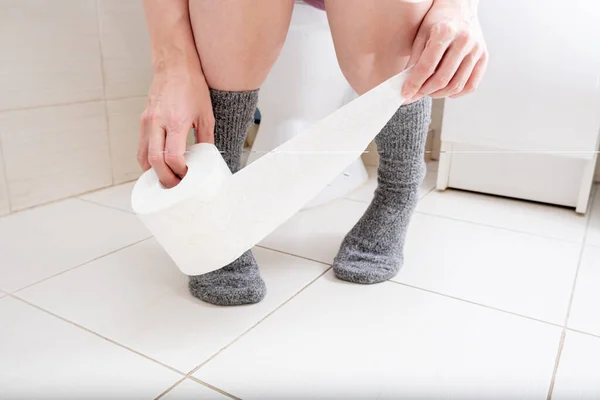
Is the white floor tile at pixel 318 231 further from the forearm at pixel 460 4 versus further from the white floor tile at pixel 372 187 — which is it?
the forearm at pixel 460 4

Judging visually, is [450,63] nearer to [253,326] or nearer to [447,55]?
[447,55]

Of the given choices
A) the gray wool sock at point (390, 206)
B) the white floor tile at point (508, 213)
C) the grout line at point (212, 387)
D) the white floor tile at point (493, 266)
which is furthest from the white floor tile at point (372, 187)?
the grout line at point (212, 387)

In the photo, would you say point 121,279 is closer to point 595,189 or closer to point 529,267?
point 529,267

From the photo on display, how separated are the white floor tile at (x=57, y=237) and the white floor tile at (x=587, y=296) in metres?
0.62

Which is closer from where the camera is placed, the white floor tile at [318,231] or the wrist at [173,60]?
the wrist at [173,60]

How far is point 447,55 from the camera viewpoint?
1.62 feet

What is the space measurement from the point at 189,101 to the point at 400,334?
334mm

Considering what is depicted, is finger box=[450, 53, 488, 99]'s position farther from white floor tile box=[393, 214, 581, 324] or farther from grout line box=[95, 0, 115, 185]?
grout line box=[95, 0, 115, 185]

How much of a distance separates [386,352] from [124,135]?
0.80m

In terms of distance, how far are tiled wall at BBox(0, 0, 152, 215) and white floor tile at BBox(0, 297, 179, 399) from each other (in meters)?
0.45

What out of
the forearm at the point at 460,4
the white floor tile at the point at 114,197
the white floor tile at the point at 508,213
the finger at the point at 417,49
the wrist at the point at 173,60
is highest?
the forearm at the point at 460,4

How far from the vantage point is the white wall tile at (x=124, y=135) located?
110 centimetres

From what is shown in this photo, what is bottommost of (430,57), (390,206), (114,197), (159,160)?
(114,197)

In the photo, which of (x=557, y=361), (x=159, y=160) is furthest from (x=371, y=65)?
(x=557, y=361)
